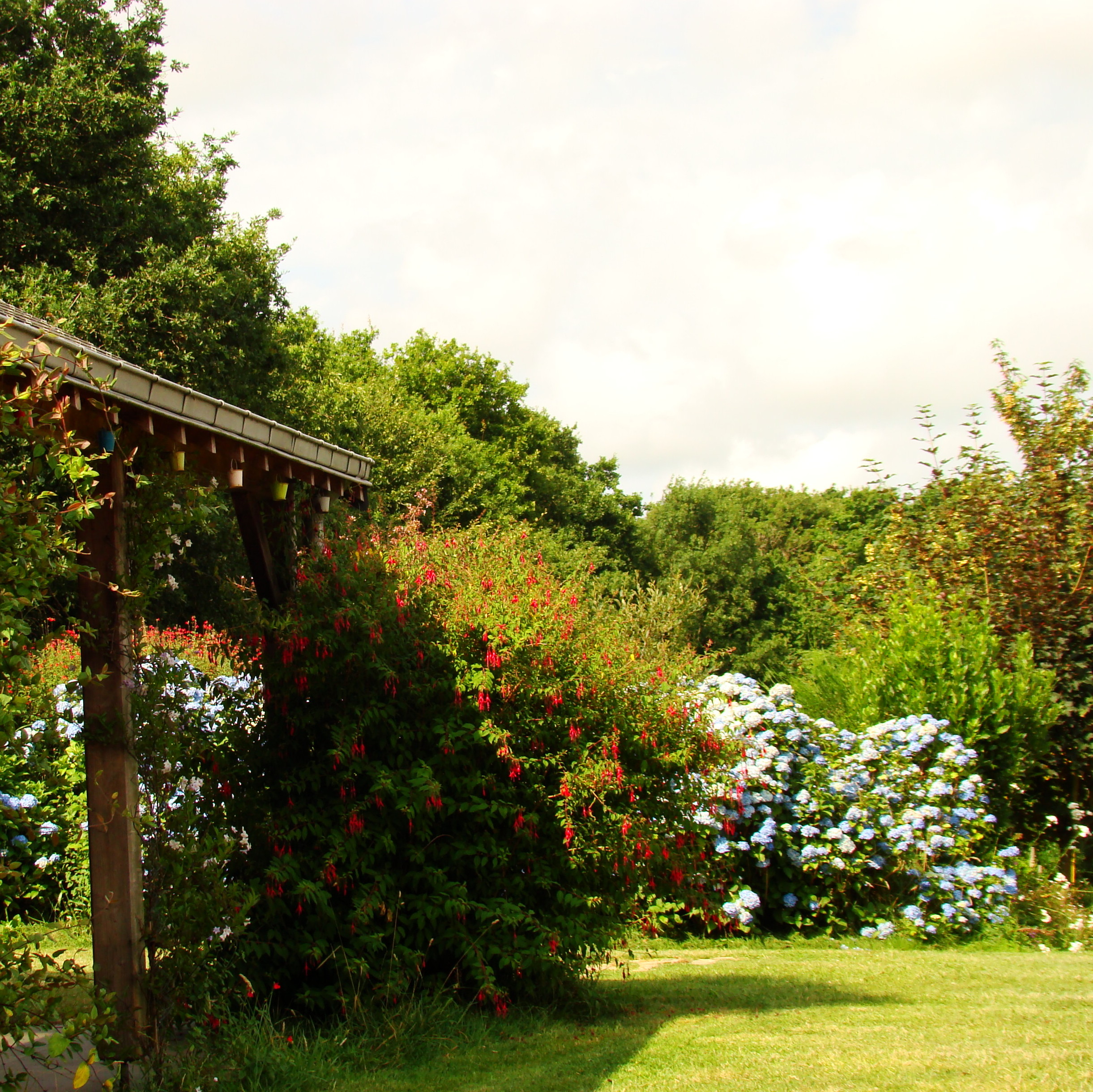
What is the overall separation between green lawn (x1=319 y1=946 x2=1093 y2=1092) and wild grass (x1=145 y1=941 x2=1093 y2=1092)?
13 millimetres

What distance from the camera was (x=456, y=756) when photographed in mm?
5754

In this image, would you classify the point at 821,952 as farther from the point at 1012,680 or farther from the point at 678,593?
the point at 678,593

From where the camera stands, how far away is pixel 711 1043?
523 centimetres

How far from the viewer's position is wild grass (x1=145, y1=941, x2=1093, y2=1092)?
4.46m

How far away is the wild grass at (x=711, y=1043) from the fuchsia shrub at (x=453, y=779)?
0.28m

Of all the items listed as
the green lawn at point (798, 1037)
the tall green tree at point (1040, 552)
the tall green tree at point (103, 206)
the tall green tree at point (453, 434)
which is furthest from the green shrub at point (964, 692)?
the tall green tree at point (453, 434)

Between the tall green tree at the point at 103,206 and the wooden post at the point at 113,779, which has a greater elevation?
the tall green tree at the point at 103,206

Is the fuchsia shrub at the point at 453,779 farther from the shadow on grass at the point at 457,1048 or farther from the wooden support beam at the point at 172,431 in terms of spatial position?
the wooden support beam at the point at 172,431

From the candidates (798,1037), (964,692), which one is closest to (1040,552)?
(964,692)

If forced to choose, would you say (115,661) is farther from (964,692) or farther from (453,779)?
(964,692)

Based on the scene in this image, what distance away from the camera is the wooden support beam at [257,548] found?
18.7ft

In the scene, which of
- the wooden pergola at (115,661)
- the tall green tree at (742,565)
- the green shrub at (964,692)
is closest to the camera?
the wooden pergola at (115,661)

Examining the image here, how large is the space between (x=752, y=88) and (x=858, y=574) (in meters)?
9.02

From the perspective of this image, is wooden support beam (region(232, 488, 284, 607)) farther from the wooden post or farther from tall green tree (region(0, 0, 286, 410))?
tall green tree (region(0, 0, 286, 410))
